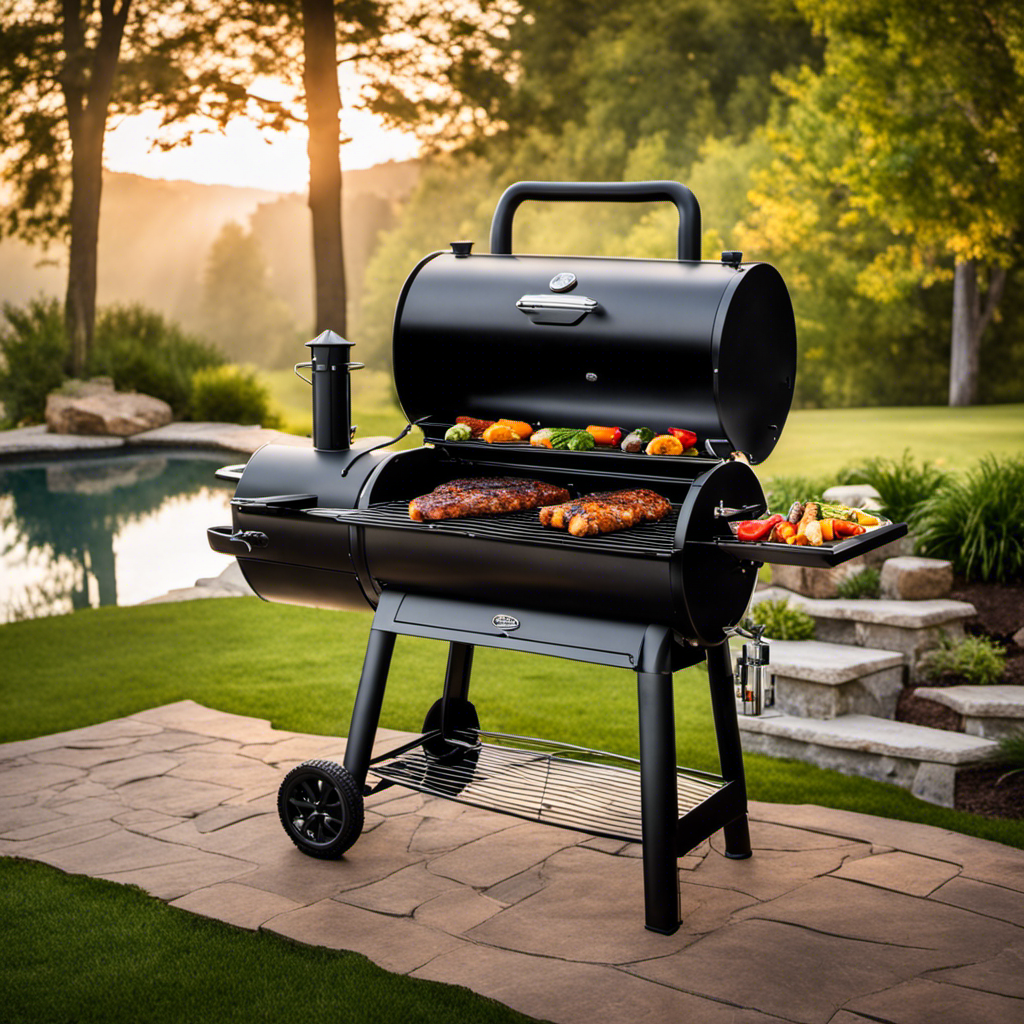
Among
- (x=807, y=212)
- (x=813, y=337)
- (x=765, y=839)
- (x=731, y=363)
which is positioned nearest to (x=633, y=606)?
(x=731, y=363)

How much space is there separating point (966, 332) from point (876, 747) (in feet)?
50.0

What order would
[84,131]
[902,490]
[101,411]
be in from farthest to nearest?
[84,131], [101,411], [902,490]

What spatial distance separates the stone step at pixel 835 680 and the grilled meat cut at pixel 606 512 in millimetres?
1454

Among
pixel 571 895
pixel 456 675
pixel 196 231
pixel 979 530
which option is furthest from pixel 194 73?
pixel 196 231

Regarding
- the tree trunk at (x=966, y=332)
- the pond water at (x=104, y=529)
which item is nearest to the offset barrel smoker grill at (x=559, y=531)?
the pond water at (x=104, y=529)

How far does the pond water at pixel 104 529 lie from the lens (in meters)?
8.50

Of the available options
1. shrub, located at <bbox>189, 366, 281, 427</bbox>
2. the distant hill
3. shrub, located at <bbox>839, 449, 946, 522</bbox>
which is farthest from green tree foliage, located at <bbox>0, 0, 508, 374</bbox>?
shrub, located at <bbox>839, 449, 946, 522</bbox>

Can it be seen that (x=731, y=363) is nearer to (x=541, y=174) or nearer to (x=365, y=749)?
(x=365, y=749)

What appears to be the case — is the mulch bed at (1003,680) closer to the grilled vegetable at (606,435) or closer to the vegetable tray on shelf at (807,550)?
the vegetable tray on shelf at (807,550)

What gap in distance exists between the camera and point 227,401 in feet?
49.7

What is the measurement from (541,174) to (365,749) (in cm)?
2441

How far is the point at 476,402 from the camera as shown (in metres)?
3.61

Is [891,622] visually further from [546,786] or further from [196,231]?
[196,231]

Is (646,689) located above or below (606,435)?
below
